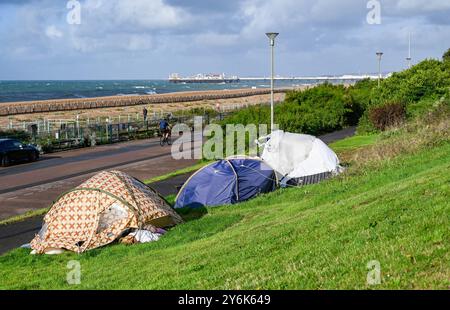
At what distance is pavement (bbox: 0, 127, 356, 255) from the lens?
18.7m

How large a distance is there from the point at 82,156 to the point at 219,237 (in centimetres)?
2558

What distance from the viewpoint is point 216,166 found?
20.6 metres

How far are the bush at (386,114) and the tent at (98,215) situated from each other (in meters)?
24.1

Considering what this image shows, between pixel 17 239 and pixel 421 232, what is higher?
pixel 421 232

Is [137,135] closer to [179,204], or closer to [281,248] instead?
[179,204]

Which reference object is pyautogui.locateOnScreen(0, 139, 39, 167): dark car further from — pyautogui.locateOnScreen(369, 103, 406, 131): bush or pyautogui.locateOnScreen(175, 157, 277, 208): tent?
pyautogui.locateOnScreen(369, 103, 406, 131): bush

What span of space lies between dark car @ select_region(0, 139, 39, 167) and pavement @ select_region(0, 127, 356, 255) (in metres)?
0.78

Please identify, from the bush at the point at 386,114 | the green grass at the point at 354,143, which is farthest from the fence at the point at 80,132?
the bush at the point at 386,114

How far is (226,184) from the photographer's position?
1981 centimetres

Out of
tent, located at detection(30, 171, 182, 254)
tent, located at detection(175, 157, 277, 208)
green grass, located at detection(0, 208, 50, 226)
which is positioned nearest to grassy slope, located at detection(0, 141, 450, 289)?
tent, located at detection(30, 171, 182, 254)

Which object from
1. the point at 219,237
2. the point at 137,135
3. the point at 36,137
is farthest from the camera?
the point at 137,135

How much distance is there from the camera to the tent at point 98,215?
15.1m

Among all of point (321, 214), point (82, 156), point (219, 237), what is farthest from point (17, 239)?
point (82, 156)

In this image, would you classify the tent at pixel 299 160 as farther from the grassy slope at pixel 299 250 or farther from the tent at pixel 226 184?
the grassy slope at pixel 299 250
